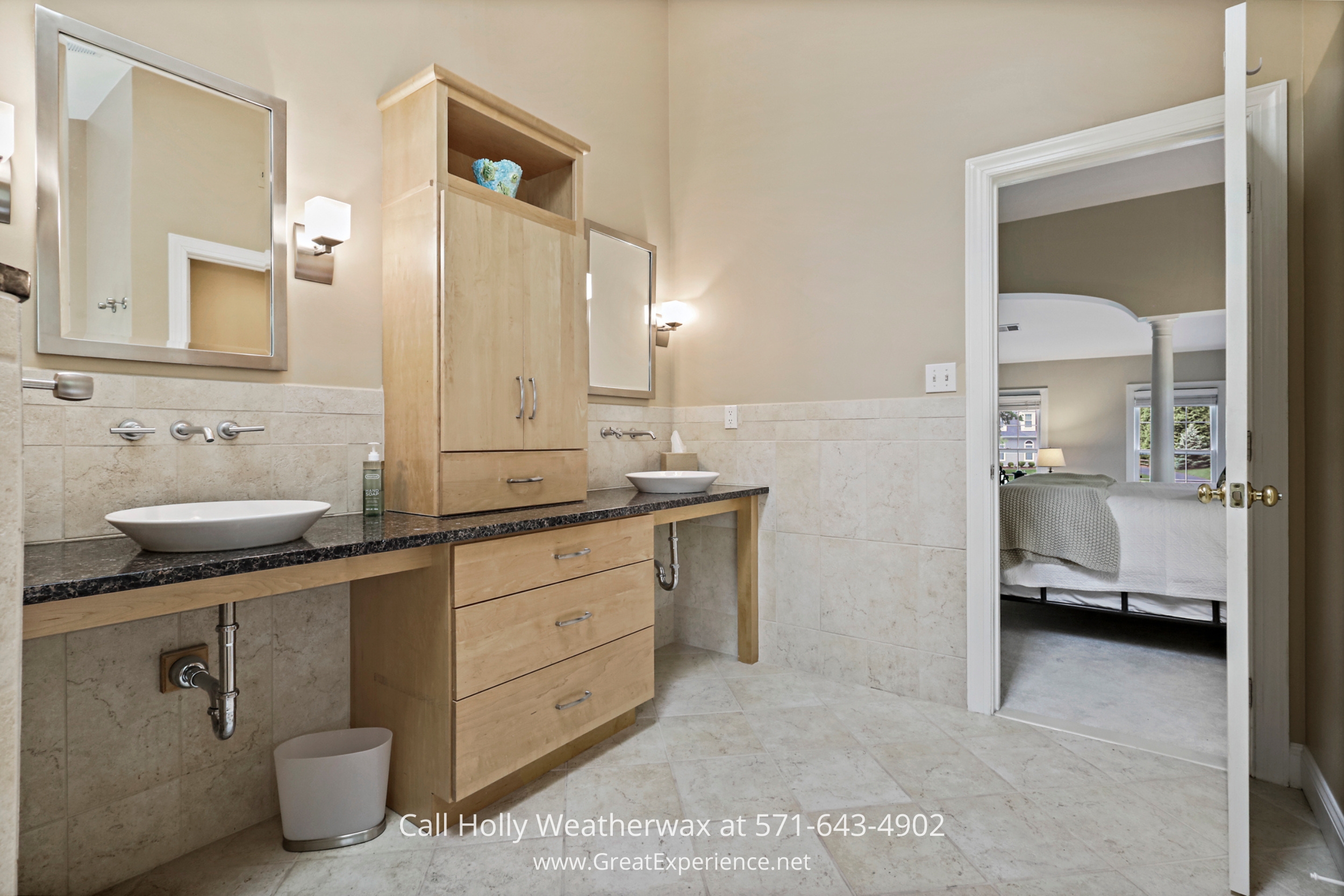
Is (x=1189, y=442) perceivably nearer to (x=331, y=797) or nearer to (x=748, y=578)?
(x=748, y=578)

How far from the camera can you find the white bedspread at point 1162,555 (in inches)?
113

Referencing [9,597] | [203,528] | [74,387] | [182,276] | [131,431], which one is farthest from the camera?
[182,276]

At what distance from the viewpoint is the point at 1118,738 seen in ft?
6.86

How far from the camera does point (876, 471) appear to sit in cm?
251

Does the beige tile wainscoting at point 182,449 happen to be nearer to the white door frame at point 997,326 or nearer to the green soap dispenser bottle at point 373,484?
the green soap dispenser bottle at point 373,484

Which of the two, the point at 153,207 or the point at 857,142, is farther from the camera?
the point at 857,142

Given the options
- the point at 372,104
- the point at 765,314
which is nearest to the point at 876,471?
the point at 765,314

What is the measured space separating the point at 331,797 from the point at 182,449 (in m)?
0.92

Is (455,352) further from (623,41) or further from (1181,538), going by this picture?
(1181,538)

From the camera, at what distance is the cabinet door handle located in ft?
5.94

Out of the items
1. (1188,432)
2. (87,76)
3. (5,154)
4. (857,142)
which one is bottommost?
(1188,432)

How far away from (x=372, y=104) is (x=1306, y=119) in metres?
2.72

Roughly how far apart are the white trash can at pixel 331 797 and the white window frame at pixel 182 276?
3.48 feet

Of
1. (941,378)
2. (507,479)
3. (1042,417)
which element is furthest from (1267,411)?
(1042,417)
